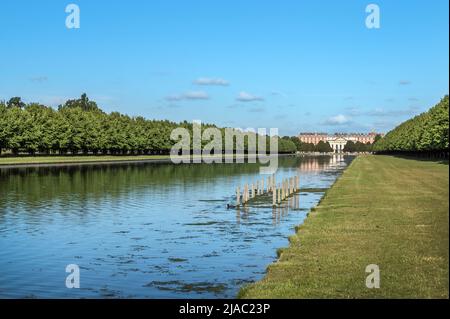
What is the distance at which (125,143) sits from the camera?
16588cm

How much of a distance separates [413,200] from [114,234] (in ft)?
55.1

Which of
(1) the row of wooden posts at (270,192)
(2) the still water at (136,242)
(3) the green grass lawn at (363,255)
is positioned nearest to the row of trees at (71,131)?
(1) the row of wooden posts at (270,192)

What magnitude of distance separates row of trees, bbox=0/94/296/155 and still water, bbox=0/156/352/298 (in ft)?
232

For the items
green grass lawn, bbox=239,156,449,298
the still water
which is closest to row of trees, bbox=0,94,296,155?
the still water

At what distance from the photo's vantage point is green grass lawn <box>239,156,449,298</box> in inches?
538

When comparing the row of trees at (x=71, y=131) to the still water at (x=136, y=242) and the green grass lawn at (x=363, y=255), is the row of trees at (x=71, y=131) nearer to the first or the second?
the still water at (x=136, y=242)

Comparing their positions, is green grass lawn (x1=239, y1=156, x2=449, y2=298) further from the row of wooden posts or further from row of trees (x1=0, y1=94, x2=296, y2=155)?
row of trees (x1=0, y1=94, x2=296, y2=155)

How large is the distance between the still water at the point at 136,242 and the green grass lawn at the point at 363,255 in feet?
4.84

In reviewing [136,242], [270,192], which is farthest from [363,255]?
[270,192]

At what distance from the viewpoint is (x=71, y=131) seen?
445 feet

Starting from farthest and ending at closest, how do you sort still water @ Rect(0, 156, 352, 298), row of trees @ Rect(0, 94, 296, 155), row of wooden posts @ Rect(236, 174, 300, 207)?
row of trees @ Rect(0, 94, 296, 155)
row of wooden posts @ Rect(236, 174, 300, 207)
still water @ Rect(0, 156, 352, 298)

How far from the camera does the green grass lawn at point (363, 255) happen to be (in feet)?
44.8
